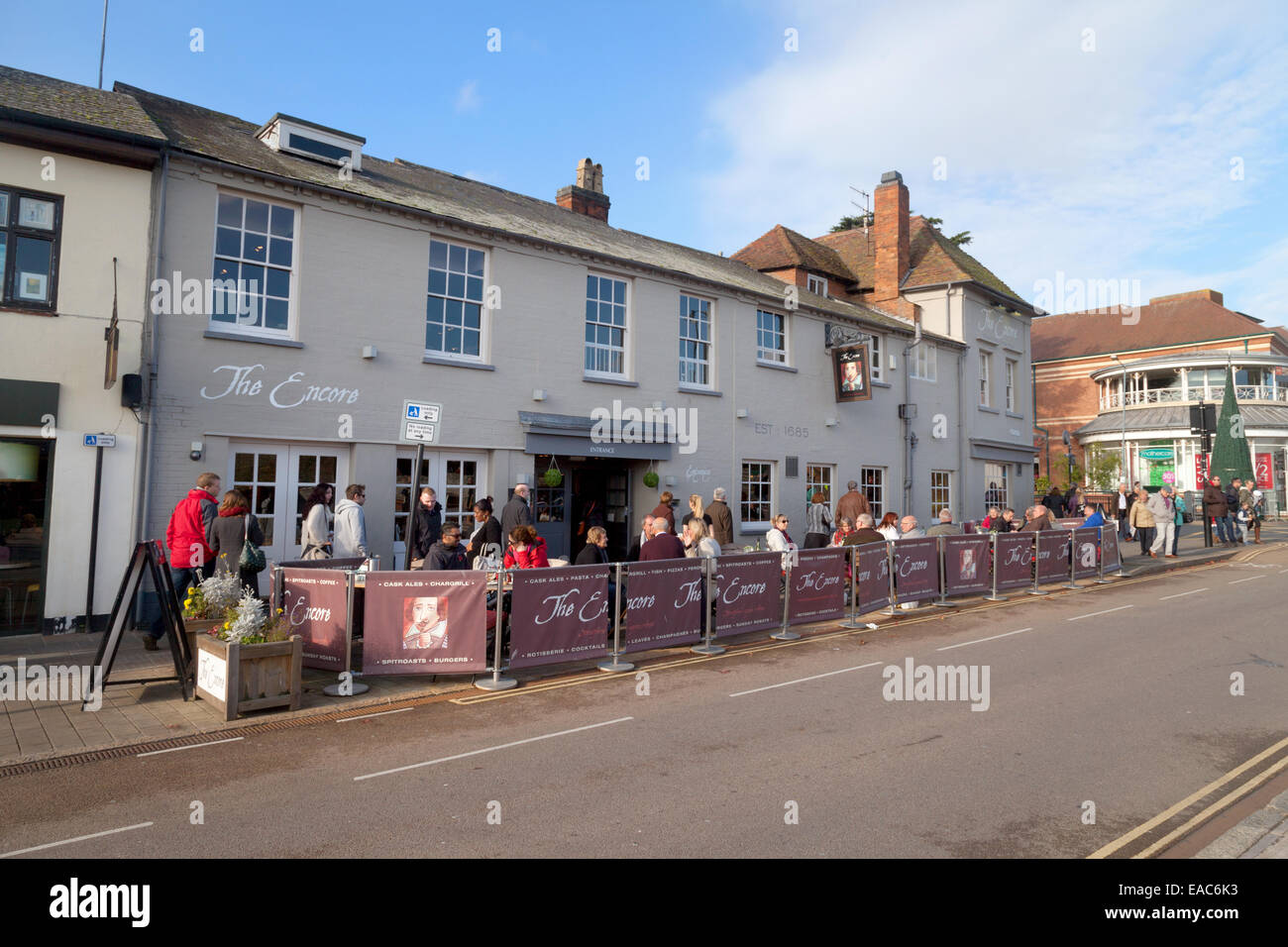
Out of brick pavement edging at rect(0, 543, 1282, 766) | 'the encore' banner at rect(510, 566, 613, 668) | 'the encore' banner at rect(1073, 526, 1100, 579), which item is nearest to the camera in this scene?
brick pavement edging at rect(0, 543, 1282, 766)

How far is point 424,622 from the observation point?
8047mm

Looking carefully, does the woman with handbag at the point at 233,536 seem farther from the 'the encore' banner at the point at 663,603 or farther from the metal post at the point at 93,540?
the 'the encore' banner at the point at 663,603

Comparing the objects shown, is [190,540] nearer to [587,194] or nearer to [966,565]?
[966,565]

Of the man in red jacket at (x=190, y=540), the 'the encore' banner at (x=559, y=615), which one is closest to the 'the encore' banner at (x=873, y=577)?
the 'the encore' banner at (x=559, y=615)

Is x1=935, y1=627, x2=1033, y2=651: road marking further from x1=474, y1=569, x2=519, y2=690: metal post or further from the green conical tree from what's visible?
the green conical tree

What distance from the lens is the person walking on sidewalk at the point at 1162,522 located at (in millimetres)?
21359

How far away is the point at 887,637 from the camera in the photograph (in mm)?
10992

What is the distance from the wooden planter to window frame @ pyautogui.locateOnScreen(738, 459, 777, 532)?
38.0 feet

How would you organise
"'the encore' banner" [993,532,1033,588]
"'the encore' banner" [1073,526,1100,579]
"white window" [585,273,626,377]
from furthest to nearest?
"'the encore' banner" [1073,526,1100,579], "white window" [585,273,626,377], "'the encore' banner" [993,532,1033,588]

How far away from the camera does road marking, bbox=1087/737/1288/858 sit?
4414 millimetres

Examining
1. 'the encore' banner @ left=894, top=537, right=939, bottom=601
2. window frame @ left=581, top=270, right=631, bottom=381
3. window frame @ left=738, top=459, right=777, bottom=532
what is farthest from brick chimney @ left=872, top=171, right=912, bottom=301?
'the encore' banner @ left=894, top=537, right=939, bottom=601

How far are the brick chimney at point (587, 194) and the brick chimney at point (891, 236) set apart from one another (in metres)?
9.68
